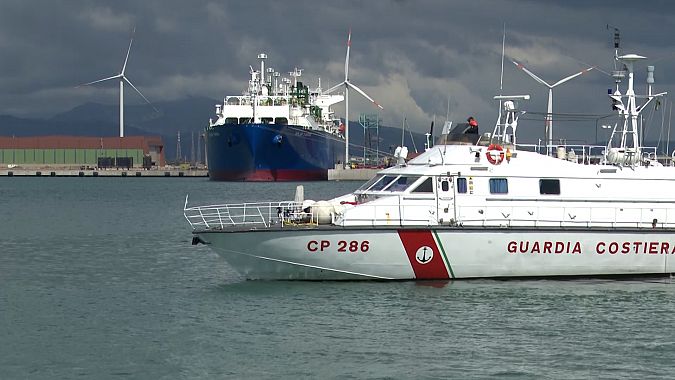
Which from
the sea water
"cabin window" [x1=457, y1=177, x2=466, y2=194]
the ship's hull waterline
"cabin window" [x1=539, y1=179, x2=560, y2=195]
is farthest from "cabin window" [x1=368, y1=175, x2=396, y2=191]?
the ship's hull waterline

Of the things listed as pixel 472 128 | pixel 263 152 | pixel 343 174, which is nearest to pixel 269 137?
pixel 263 152

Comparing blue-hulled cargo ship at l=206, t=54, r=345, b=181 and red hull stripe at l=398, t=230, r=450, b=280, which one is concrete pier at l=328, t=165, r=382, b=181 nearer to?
blue-hulled cargo ship at l=206, t=54, r=345, b=181

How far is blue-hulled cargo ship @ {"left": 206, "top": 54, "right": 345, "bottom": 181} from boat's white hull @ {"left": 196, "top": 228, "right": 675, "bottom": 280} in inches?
3476

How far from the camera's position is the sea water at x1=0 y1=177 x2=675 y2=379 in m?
20.6

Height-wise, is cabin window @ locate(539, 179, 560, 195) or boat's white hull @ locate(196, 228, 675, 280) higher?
cabin window @ locate(539, 179, 560, 195)

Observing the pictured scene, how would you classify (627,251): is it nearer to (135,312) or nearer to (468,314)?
(468,314)

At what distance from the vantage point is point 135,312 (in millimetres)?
26453

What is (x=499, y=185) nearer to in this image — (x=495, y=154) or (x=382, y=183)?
(x=495, y=154)

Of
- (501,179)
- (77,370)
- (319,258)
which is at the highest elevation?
(501,179)

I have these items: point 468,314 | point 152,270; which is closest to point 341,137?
point 152,270

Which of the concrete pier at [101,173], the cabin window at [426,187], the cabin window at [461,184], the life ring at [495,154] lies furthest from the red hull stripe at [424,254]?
the concrete pier at [101,173]

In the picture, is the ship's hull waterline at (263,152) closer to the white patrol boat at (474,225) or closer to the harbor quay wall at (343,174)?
the harbor quay wall at (343,174)

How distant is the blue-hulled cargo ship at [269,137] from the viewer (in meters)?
116

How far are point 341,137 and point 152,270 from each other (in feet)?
399
